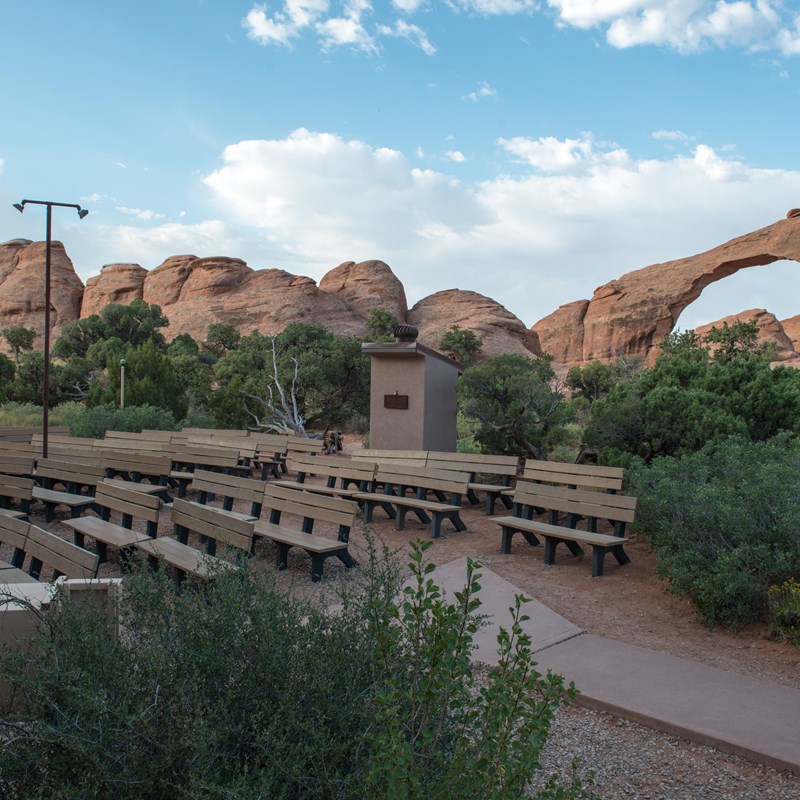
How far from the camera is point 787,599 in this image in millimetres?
4906

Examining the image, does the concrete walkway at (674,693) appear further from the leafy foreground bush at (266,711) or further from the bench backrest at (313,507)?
the bench backrest at (313,507)

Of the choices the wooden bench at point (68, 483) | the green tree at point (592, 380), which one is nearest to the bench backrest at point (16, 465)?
the wooden bench at point (68, 483)

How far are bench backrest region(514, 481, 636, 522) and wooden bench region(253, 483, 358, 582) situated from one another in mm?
2058

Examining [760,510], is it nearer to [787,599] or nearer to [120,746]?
[787,599]

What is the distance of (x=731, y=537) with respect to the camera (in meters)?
5.53

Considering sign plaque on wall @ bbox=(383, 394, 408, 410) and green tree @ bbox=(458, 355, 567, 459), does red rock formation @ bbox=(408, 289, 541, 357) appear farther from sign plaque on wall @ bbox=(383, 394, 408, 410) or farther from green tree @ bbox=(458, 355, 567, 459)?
sign plaque on wall @ bbox=(383, 394, 408, 410)

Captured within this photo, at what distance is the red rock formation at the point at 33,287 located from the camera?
59188mm

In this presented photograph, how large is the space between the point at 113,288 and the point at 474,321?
32.1 metres

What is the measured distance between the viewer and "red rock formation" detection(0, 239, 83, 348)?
59.2m

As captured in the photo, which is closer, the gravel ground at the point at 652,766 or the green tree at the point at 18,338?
the gravel ground at the point at 652,766

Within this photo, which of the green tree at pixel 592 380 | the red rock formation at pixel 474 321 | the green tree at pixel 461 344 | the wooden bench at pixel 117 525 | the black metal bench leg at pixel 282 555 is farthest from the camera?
the red rock formation at pixel 474 321

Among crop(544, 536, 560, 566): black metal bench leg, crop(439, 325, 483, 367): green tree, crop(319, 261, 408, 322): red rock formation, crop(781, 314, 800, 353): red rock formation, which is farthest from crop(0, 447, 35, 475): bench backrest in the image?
crop(781, 314, 800, 353): red rock formation

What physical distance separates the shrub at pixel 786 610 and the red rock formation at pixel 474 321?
4713cm

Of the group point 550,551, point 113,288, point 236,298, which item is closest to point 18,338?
point 113,288
